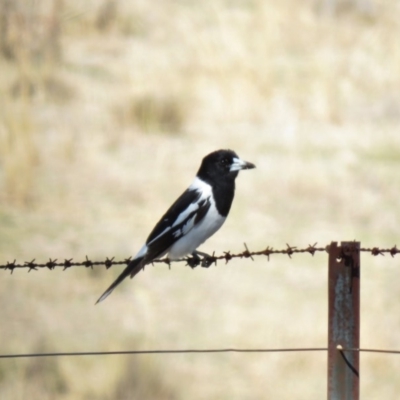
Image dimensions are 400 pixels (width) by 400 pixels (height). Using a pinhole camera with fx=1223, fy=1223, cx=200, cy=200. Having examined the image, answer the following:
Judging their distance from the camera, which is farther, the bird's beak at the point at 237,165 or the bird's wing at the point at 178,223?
the bird's beak at the point at 237,165

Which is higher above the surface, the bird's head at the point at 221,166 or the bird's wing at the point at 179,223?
the bird's head at the point at 221,166

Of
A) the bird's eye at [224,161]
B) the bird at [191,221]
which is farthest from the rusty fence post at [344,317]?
the bird's eye at [224,161]

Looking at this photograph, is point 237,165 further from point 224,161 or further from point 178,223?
point 178,223

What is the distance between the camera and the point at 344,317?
14.6 ft

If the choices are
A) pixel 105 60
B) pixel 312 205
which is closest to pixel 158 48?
pixel 105 60

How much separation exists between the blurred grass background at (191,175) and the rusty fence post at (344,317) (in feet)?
20.5

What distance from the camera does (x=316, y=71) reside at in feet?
68.7

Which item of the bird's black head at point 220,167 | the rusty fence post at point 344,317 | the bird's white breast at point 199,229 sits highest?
→ the bird's black head at point 220,167

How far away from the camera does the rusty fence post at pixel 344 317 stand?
442 cm

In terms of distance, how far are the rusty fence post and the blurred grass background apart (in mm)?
6255

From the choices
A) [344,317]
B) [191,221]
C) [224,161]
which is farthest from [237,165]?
[344,317]

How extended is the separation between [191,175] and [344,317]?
1236 cm

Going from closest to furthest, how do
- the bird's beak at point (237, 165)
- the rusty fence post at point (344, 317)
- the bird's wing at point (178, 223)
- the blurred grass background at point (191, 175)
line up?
the rusty fence post at point (344, 317) < the bird's wing at point (178, 223) < the bird's beak at point (237, 165) < the blurred grass background at point (191, 175)

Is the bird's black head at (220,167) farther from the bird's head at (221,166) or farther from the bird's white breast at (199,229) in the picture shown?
the bird's white breast at (199,229)
